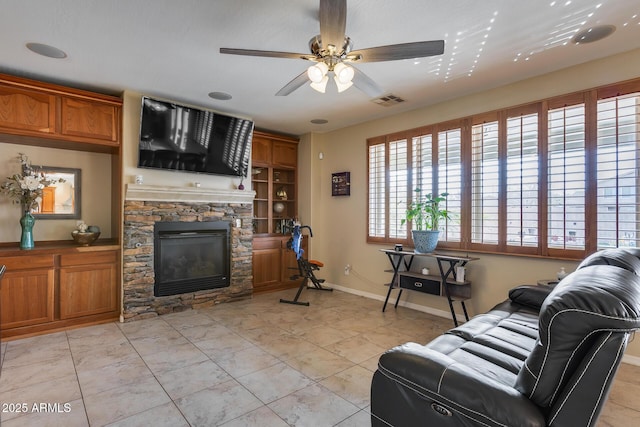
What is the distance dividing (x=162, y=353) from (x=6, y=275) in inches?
72.9

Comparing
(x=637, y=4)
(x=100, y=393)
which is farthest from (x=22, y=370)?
(x=637, y=4)

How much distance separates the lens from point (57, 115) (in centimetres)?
361

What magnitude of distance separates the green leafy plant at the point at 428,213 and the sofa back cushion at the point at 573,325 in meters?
2.77

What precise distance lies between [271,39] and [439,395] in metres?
2.73

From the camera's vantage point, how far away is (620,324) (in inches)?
42.6

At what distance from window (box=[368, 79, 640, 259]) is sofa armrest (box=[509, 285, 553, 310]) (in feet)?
2.29

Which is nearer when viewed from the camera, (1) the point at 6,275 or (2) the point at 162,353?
(2) the point at 162,353

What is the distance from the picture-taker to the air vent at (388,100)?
13.5 ft

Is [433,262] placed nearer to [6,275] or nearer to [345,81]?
[345,81]

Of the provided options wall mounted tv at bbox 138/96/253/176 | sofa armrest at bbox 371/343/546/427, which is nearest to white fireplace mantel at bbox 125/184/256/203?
wall mounted tv at bbox 138/96/253/176

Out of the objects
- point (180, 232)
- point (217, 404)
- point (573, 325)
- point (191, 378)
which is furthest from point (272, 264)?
point (573, 325)

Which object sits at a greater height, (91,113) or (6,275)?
(91,113)

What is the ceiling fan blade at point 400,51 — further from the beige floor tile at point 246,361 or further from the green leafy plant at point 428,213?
the beige floor tile at point 246,361

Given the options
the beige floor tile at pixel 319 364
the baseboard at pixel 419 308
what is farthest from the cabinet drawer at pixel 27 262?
the baseboard at pixel 419 308
